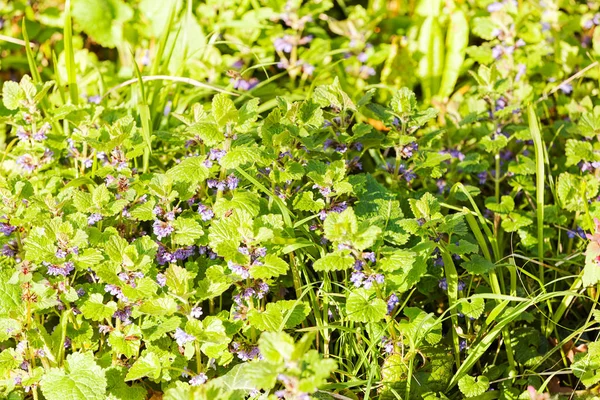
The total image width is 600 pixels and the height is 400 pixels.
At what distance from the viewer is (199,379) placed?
84.9 inches

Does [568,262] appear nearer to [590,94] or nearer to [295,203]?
[295,203]

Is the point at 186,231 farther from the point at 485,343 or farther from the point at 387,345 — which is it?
the point at 485,343

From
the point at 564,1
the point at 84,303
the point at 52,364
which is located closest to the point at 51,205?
the point at 84,303

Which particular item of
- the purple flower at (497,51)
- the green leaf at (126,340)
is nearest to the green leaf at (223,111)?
the green leaf at (126,340)

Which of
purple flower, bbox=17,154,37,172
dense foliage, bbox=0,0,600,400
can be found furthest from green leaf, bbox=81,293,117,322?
purple flower, bbox=17,154,37,172

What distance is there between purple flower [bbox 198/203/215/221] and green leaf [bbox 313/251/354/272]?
0.47 meters

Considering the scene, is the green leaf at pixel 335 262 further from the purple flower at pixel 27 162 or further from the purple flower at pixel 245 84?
the purple flower at pixel 245 84

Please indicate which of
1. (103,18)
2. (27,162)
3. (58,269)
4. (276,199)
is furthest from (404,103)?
(103,18)

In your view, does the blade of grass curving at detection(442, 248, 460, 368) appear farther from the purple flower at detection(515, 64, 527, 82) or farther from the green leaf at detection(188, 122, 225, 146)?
the purple flower at detection(515, 64, 527, 82)

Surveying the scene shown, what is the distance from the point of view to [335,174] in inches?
91.1

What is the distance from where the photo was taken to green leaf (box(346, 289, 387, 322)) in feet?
6.83

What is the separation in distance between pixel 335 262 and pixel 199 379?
22.5 inches

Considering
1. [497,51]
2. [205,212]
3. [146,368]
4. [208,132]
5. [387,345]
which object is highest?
[208,132]

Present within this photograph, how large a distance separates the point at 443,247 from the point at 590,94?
6.06ft
